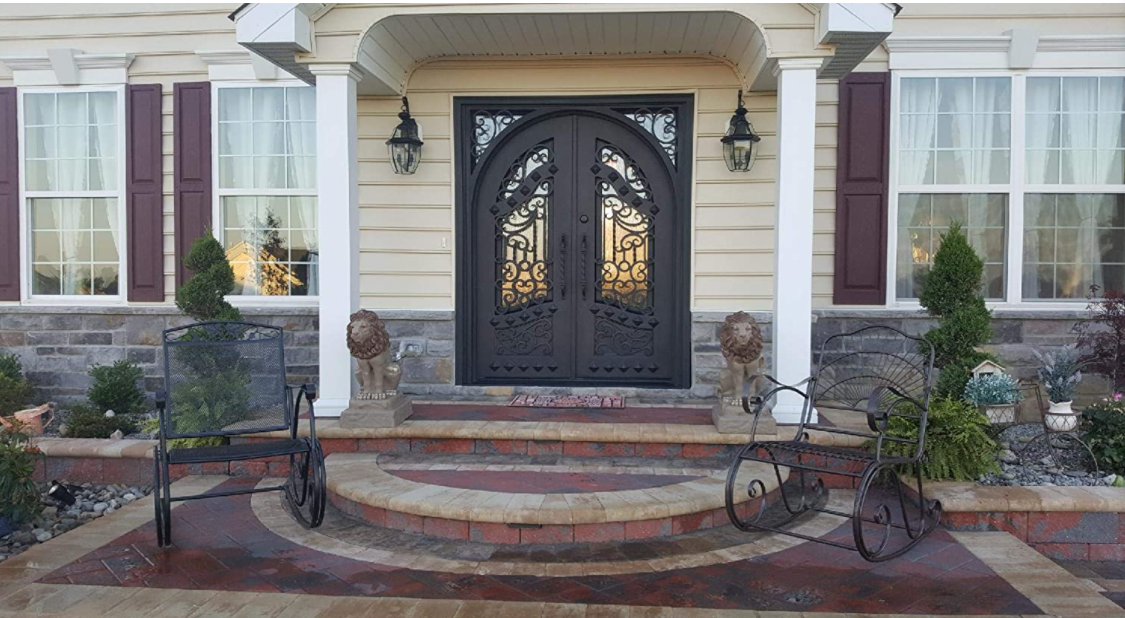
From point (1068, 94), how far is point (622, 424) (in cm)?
455

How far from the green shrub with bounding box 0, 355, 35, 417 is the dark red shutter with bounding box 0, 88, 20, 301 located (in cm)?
70

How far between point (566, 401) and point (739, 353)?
1.70m

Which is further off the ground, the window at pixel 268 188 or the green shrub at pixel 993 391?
the window at pixel 268 188

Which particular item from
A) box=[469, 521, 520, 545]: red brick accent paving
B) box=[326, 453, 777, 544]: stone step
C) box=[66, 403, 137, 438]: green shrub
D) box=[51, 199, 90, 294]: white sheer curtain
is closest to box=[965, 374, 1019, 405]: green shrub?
box=[326, 453, 777, 544]: stone step

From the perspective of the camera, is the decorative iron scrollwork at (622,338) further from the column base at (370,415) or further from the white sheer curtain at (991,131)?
the white sheer curtain at (991,131)

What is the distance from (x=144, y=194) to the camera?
7051 mm

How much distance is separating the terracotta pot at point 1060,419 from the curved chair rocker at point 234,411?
14.6ft

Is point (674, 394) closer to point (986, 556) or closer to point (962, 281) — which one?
point (962, 281)

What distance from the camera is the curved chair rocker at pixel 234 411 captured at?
13.2 feet

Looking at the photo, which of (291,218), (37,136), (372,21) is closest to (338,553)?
(372,21)

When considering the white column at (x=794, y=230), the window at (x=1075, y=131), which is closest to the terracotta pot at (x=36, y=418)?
the white column at (x=794, y=230)

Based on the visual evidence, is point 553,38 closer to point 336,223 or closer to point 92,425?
point 336,223

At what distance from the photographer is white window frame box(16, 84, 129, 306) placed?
709 cm

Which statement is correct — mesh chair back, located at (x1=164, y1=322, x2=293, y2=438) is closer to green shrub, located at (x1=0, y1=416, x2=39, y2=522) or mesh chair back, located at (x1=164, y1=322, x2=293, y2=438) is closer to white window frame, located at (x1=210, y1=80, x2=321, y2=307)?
green shrub, located at (x1=0, y1=416, x2=39, y2=522)
